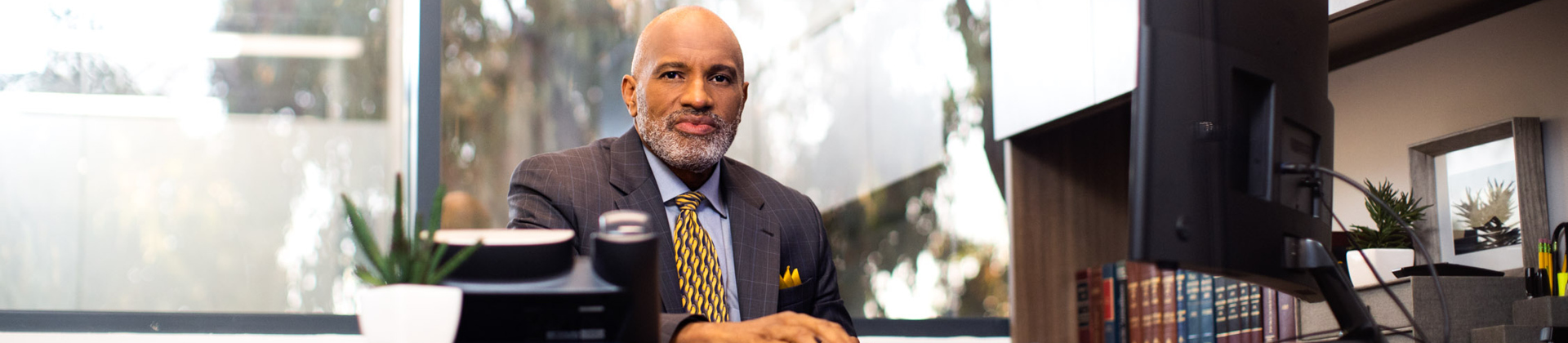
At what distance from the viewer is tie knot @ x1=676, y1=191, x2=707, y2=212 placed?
6.08 ft

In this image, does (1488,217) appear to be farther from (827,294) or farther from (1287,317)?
(827,294)

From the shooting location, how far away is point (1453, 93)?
207cm

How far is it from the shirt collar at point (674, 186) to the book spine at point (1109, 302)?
109cm

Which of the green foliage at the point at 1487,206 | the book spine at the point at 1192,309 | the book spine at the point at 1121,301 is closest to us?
the green foliage at the point at 1487,206

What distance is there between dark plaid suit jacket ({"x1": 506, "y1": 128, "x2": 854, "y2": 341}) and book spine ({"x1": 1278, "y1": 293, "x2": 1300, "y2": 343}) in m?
0.76

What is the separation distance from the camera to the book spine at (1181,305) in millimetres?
2389

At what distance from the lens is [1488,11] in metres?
1.99

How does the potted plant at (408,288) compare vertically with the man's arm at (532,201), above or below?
below

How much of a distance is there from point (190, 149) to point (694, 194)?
1628 mm

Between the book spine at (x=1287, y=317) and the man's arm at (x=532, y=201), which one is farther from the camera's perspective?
the book spine at (x=1287, y=317)

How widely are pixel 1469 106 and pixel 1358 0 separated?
0.29 m

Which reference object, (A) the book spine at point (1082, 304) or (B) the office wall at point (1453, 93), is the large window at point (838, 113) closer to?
(A) the book spine at point (1082, 304)

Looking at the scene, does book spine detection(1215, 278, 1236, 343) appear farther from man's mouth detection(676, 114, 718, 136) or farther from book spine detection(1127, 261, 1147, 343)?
man's mouth detection(676, 114, 718, 136)

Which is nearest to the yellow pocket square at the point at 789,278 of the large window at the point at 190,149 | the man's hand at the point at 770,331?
the man's hand at the point at 770,331
